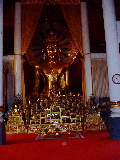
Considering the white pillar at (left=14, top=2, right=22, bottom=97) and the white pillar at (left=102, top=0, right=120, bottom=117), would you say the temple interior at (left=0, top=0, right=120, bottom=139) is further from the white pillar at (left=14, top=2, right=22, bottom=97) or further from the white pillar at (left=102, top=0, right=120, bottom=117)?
the white pillar at (left=102, top=0, right=120, bottom=117)

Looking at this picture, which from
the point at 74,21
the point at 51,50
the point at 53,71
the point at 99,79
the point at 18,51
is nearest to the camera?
the point at 18,51

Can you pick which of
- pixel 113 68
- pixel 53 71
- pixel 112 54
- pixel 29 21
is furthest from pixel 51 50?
pixel 113 68

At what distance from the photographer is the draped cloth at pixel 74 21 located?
394 inches

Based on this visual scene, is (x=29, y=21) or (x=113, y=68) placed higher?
(x=29, y=21)

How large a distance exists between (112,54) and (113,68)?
402mm

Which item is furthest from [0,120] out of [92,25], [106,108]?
[92,25]

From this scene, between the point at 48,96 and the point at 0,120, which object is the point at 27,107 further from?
the point at 0,120

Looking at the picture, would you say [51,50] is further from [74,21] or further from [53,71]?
[74,21]

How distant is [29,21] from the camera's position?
32.9 feet

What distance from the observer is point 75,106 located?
29.1 ft

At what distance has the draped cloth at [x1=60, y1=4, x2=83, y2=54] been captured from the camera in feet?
32.8

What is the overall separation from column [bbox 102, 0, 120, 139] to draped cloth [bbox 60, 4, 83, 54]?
3.90m

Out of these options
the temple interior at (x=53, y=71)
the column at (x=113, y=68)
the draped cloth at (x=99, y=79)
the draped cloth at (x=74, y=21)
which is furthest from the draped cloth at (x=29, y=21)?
the column at (x=113, y=68)

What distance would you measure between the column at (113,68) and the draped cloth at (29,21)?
15.4 feet
